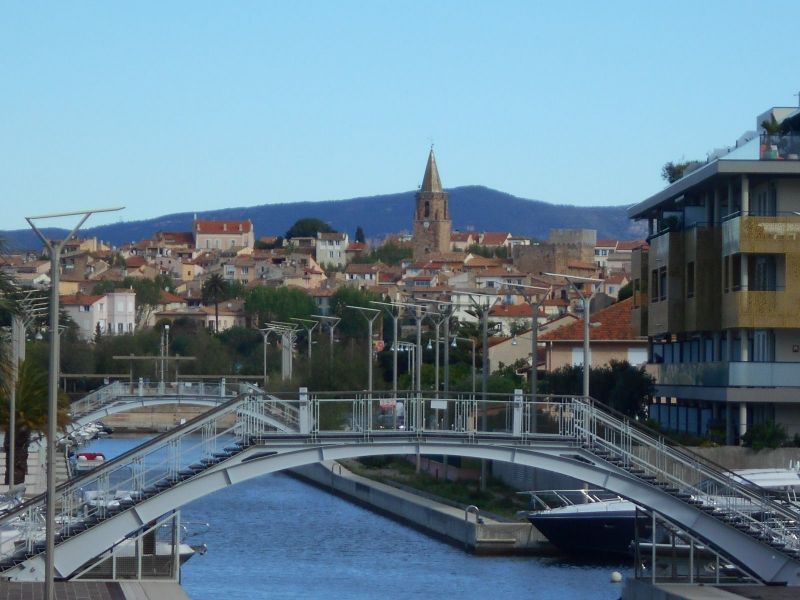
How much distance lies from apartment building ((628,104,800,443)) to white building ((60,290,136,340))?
13075cm

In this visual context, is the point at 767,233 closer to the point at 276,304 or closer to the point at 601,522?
the point at 601,522

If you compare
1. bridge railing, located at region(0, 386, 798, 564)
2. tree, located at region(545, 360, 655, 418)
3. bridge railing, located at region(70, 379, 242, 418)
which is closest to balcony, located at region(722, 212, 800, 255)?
tree, located at region(545, 360, 655, 418)

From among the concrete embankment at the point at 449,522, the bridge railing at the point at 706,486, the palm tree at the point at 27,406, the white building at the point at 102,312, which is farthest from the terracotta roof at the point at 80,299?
the bridge railing at the point at 706,486

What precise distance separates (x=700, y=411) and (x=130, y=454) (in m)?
30.0

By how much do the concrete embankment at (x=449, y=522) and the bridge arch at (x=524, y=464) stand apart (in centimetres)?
1160

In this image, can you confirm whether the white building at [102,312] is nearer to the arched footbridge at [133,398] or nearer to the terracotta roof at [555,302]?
the terracotta roof at [555,302]

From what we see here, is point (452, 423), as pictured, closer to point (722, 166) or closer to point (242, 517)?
point (722, 166)

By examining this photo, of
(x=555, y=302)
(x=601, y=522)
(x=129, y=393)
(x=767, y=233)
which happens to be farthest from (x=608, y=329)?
(x=555, y=302)

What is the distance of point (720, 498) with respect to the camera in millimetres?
32562

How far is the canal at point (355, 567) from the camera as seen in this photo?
37.4 metres

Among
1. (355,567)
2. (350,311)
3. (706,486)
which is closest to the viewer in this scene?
(706,486)

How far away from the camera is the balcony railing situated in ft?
172

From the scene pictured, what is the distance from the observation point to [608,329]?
267 ft

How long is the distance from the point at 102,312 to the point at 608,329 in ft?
396
